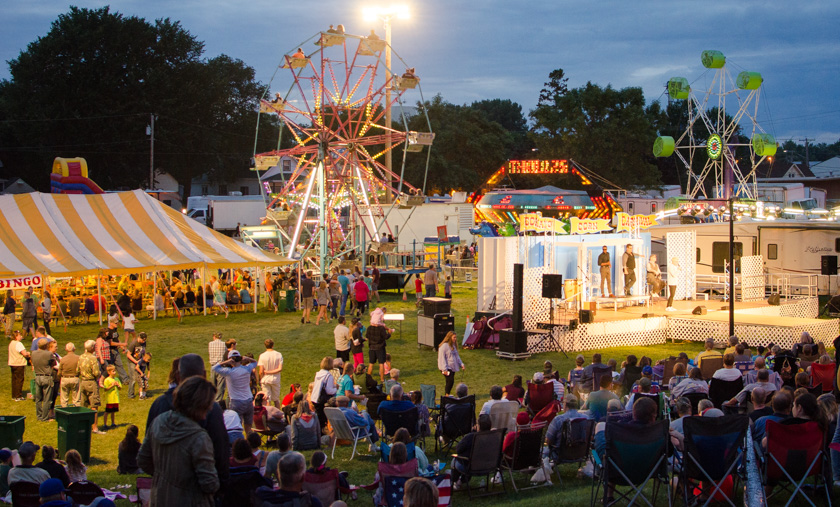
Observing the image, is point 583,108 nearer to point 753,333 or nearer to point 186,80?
point 186,80

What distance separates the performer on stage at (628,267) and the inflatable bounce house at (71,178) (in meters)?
20.4

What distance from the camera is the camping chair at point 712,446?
21.5 feet

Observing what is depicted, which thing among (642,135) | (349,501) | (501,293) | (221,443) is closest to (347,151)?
(501,293)

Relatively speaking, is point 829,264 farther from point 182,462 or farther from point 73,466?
point 182,462

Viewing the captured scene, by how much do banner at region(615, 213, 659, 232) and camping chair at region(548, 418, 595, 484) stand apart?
14.0 metres

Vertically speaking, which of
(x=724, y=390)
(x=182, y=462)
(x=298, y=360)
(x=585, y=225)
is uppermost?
(x=585, y=225)

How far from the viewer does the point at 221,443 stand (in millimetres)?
4215

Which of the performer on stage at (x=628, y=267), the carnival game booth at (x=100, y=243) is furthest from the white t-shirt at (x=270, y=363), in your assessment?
the performer on stage at (x=628, y=267)

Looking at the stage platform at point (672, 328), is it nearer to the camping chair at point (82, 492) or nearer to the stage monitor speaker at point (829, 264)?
the stage monitor speaker at point (829, 264)

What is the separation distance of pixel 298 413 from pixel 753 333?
Result: 37.1 feet

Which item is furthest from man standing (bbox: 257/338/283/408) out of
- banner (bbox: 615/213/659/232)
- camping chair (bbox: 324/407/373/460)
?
banner (bbox: 615/213/659/232)

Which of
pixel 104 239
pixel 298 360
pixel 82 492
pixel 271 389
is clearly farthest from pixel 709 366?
pixel 104 239

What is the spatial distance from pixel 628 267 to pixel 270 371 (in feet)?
38.6

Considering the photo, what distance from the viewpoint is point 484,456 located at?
7527mm
